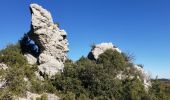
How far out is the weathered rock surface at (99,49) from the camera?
62.6 meters

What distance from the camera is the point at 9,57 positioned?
176 feet

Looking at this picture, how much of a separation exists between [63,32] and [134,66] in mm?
15167

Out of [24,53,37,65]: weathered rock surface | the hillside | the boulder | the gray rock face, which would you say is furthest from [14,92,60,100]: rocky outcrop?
[24,53,37,65]: weathered rock surface

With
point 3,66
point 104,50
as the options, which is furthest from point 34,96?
point 104,50

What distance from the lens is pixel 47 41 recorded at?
183ft

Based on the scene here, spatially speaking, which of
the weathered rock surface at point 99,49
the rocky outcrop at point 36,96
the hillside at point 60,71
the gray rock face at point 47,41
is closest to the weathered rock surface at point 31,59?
the hillside at point 60,71

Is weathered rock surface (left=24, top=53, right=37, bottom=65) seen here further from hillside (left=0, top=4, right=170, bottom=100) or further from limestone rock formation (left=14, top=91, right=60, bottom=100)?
limestone rock formation (left=14, top=91, right=60, bottom=100)

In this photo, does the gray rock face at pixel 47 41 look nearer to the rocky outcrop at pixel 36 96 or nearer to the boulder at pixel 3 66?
the boulder at pixel 3 66

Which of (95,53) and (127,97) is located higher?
(95,53)

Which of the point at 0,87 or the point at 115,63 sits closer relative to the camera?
the point at 0,87

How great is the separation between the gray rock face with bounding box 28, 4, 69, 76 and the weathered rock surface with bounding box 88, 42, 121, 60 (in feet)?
19.7

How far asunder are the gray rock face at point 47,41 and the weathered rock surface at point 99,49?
6007mm

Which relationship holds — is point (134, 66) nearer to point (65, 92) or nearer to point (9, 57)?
point (65, 92)

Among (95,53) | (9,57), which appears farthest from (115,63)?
(9,57)
